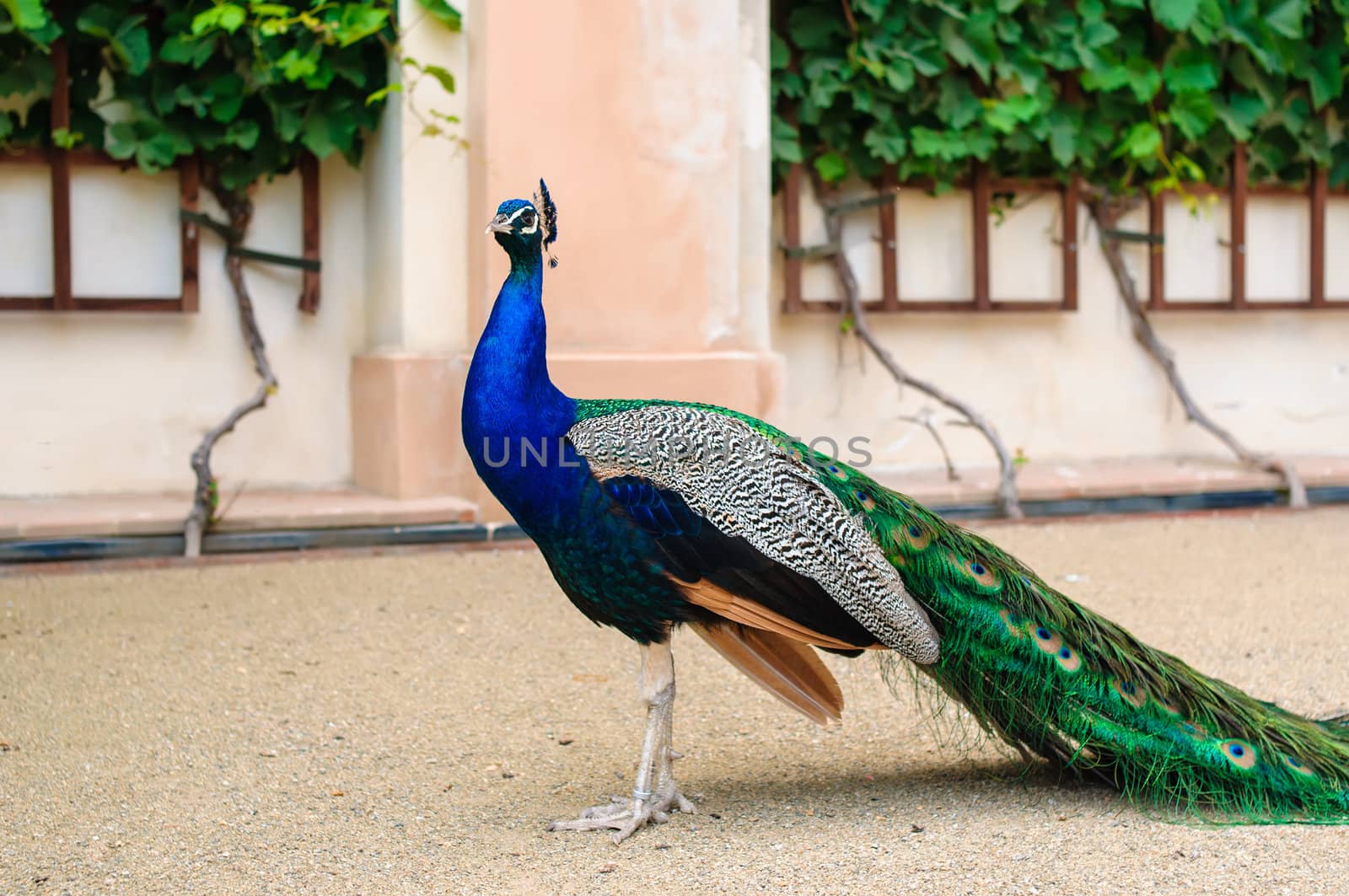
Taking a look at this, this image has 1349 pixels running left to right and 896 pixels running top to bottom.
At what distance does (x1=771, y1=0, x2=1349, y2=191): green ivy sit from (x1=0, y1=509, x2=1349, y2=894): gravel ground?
266 cm

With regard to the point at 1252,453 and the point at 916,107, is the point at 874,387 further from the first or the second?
the point at 1252,453

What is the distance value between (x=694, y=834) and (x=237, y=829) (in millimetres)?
925

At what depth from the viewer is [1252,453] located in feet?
23.9

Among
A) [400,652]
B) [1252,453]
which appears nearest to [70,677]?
[400,652]

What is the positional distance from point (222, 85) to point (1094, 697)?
4651 millimetres

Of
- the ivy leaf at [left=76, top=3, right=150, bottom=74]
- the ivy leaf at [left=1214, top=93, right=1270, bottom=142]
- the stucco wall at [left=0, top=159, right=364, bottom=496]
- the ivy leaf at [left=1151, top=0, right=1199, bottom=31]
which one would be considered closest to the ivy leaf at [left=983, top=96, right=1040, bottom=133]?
the ivy leaf at [left=1151, top=0, right=1199, bottom=31]

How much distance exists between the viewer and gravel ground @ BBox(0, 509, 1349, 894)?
2.60 meters

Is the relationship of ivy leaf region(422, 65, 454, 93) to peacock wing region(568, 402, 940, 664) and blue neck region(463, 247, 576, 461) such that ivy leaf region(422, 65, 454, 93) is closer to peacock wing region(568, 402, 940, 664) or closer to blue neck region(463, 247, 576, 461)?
blue neck region(463, 247, 576, 461)

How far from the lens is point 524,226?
277 centimetres

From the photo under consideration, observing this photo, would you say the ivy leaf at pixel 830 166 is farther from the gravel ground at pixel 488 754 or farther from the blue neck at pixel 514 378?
the blue neck at pixel 514 378

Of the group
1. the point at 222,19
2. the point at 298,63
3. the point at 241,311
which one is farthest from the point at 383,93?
the point at 241,311

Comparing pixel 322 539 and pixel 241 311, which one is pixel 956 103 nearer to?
pixel 241 311

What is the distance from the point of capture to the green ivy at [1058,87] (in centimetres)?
682

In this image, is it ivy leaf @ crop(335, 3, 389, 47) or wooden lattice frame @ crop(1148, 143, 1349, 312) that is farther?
wooden lattice frame @ crop(1148, 143, 1349, 312)
